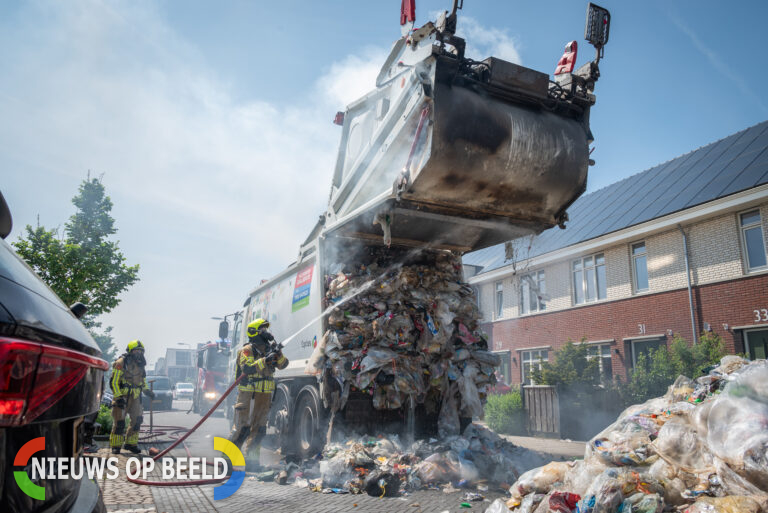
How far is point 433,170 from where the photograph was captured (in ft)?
15.5

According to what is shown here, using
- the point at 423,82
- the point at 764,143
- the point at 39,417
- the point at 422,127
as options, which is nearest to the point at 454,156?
the point at 422,127

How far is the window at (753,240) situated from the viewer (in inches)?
472

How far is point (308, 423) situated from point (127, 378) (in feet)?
9.86

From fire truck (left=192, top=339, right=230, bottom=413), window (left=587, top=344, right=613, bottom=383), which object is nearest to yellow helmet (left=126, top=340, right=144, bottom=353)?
fire truck (left=192, top=339, right=230, bottom=413)

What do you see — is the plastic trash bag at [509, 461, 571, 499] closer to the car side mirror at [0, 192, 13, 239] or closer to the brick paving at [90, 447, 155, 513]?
A: the brick paving at [90, 447, 155, 513]

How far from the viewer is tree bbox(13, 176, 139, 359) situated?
1135 cm

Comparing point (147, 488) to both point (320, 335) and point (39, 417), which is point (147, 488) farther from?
point (39, 417)

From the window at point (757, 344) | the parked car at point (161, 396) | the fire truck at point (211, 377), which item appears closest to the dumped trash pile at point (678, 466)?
the window at point (757, 344)

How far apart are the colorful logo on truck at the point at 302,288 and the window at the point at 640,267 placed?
452 inches

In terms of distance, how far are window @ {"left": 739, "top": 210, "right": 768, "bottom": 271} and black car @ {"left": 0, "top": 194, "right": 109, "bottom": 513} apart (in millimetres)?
14350

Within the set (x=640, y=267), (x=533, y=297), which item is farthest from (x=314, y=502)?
(x=533, y=297)

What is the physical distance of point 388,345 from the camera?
→ 6195 mm

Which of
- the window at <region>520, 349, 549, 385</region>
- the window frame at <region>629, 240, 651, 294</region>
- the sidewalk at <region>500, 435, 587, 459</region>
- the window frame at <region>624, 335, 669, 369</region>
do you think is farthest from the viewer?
the window at <region>520, 349, 549, 385</region>

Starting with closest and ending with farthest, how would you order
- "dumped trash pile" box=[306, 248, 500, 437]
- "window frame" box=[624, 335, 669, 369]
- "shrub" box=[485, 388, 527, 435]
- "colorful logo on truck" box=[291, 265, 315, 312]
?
1. "dumped trash pile" box=[306, 248, 500, 437]
2. "colorful logo on truck" box=[291, 265, 315, 312]
3. "shrub" box=[485, 388, 527, 435]
4. "window frame" box=[624, 335, 669, 369]
